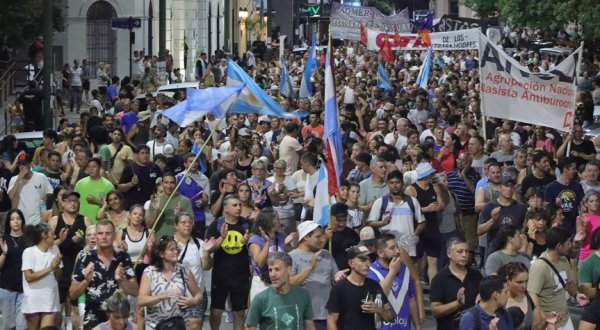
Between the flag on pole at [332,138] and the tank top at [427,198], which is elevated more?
the flag on pole at [332,138]

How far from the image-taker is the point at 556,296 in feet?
38.8

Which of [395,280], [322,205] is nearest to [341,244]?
[322,205]

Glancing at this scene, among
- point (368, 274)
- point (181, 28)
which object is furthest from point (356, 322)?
point (181, 28)

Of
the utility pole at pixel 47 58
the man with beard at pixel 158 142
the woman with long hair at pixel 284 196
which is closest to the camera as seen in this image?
the woman with long hair at pixel 284 196

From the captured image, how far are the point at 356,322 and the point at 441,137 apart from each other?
33.2 ft

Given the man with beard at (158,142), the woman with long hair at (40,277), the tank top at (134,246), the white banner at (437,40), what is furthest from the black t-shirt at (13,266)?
the white banner at (437,40)

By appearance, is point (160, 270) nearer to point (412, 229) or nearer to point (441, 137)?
point (412, 229)

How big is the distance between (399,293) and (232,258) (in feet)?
6.39

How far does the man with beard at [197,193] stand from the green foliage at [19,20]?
18556 millimetres

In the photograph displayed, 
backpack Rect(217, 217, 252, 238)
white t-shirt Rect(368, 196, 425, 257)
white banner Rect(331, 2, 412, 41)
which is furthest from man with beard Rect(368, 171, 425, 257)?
white banner Rect(331, 2, 412, 41)

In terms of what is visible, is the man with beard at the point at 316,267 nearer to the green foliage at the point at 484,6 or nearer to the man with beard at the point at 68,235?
the man with beard at the point at 68,235

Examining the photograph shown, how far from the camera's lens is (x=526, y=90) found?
2061 centimetres

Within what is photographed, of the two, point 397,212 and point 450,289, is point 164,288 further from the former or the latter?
point 397,212

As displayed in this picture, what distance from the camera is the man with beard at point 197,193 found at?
1627cm
